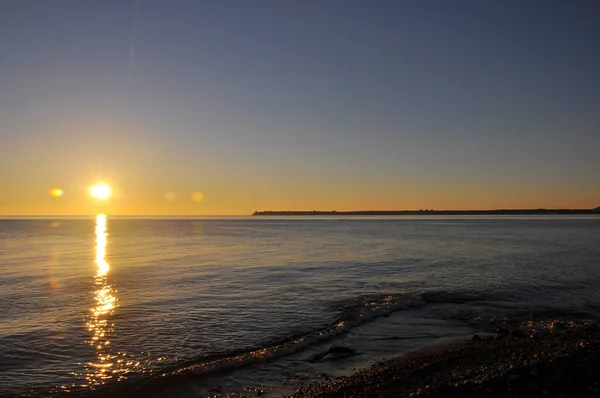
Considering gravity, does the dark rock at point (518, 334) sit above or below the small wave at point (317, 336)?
above

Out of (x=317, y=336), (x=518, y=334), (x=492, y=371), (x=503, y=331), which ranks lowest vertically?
(x=317, y=336)

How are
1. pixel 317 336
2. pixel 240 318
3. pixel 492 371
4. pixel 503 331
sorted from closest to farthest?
pixel 492 371, pixel 503 331, pixel 317 336, pixel 240 318

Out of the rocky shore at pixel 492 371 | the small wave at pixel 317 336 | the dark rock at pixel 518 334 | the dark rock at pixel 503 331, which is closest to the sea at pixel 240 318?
the small wave at pixel 317 336

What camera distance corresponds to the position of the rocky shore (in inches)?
308

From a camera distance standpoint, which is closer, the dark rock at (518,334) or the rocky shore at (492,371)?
the rocky shore at (492,371)

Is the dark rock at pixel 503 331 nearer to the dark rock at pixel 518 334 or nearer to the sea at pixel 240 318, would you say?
the dark rock at pixel 518 334

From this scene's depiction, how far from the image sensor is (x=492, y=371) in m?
8.78

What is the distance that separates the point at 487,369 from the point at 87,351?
1086 centimetres

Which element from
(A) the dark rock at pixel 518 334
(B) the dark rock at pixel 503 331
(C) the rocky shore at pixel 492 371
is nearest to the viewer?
(C) the rocky shore at pixel 492 371

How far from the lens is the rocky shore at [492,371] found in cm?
782

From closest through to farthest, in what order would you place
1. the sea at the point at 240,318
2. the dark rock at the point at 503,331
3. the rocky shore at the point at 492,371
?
1. the rocky shore at the point at 492,371
2. the sea at the point at 240,318
3. the dark rock at the point at 503,331

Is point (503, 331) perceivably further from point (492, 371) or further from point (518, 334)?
point (492, 371)

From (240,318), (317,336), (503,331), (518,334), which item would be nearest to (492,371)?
(518,334)

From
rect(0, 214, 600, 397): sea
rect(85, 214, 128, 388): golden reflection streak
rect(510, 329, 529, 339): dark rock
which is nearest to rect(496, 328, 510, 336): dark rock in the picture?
rect(510, 329, 529, 339): dark rock
